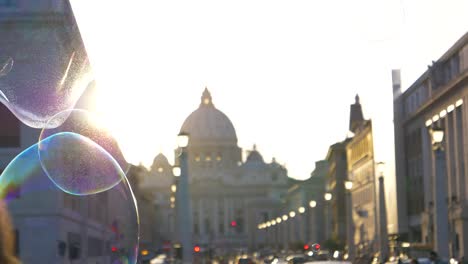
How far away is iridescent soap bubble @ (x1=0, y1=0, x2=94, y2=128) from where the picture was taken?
142 ft

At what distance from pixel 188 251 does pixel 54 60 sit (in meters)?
8.96

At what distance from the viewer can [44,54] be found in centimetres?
4756

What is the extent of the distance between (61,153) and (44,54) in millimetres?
34331

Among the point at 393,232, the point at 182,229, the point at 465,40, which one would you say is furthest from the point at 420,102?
the point at 182,229

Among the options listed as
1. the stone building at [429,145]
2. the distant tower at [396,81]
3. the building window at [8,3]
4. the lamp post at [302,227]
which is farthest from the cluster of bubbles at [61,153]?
the lamp post at [302,227]

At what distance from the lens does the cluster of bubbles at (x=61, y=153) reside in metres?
13.0

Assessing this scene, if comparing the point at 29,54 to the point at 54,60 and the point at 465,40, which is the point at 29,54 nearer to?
the point at 54,60

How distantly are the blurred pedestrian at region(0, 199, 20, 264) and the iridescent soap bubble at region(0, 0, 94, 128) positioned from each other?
35.5m

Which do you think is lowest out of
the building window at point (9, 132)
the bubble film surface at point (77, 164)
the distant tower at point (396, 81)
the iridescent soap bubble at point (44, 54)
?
the bubble film surface at point (77, 164)

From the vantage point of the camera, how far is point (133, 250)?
14062mm

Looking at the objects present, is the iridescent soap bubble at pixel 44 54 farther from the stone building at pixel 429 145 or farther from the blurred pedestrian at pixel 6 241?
the blurred pedestrian at pixel 6 241

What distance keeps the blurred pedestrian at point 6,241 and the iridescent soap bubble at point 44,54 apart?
3548 centimetres

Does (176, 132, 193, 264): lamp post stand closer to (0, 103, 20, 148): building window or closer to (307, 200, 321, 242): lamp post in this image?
(0, 103, 20, 148): building window

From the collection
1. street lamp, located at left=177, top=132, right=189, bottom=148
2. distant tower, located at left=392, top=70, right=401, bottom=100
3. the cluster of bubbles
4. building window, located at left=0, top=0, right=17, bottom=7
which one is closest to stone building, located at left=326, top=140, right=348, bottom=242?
distant tower, located at left=392, top=70, right=401, bottom=100
